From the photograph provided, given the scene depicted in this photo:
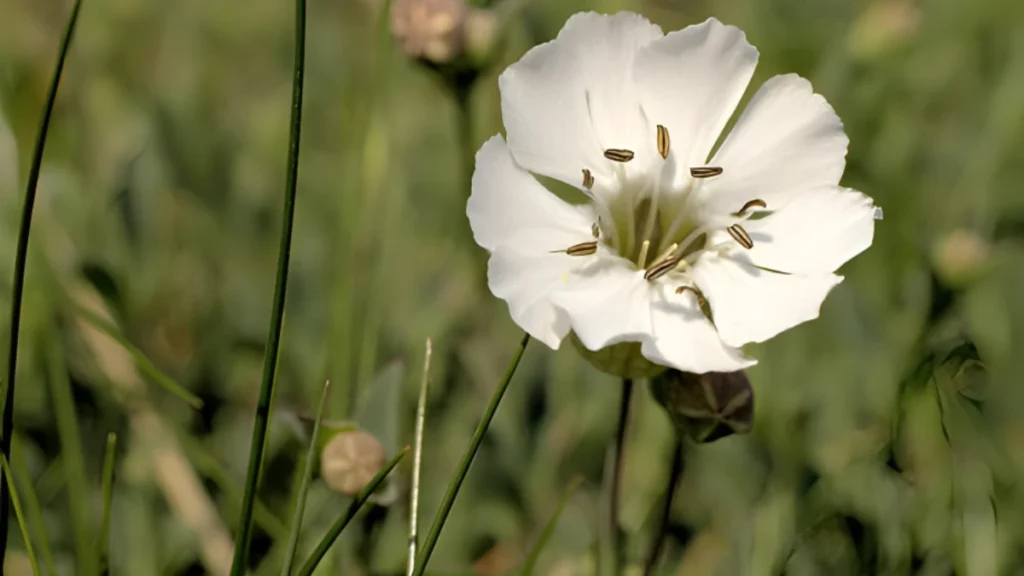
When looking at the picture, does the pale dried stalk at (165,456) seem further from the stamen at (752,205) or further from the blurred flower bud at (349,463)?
the stamen at (752,205)

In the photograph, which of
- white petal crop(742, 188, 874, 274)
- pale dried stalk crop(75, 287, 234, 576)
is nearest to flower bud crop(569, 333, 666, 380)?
white petal crop(742, 188, 874, 274)

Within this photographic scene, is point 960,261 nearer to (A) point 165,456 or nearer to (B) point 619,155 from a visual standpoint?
(B) point 619,155

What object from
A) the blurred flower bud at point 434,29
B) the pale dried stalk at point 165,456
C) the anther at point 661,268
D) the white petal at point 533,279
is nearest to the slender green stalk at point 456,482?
the white petal at point 533,279

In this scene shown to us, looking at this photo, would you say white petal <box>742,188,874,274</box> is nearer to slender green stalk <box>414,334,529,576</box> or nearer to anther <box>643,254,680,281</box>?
anther <box>643,254,680,281</box>

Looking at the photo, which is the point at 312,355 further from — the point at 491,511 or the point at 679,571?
the point at 679,571

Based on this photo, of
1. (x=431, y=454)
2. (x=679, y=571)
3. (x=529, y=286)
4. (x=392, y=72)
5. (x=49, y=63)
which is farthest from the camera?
(x=392, y=72)

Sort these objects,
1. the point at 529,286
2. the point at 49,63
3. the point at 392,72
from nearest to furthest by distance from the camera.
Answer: the point at 529,286 → the point at 49,63 → the point at 392,72

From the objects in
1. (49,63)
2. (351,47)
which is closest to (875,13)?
(351,47)
